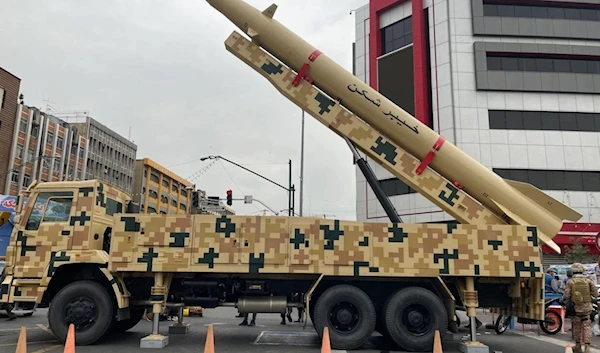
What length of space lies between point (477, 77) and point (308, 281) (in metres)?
22.5

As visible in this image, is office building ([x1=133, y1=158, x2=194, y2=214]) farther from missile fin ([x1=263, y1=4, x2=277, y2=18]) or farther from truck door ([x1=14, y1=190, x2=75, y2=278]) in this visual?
truck door ([x1=14, y1=190, x2=75, y2=278])

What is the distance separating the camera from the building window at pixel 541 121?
88.1 feet

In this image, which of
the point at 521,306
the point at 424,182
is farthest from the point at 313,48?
the point at 521,306

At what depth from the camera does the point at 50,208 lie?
851cm

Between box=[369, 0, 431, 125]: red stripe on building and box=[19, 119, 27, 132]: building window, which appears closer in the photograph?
box=[369, 0, 431, 125]: red stripe on building

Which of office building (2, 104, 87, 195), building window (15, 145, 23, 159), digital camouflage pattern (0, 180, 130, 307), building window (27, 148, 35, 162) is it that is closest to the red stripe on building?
Answer: digital camouflage pattern (0, 180, 130, 307)

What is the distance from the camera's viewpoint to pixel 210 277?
8.55 meters

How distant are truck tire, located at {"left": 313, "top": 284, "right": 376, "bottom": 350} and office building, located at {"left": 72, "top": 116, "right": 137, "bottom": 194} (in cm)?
5235

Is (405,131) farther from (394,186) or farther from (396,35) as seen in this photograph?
(396,35)

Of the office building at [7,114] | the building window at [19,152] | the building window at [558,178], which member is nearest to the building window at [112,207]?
the building window at [558,178]

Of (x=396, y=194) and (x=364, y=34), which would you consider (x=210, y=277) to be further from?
(x=364, y=34)

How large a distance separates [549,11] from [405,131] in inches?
971

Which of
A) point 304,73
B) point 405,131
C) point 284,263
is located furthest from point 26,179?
point 405,131

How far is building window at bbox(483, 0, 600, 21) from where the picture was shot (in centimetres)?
2812
